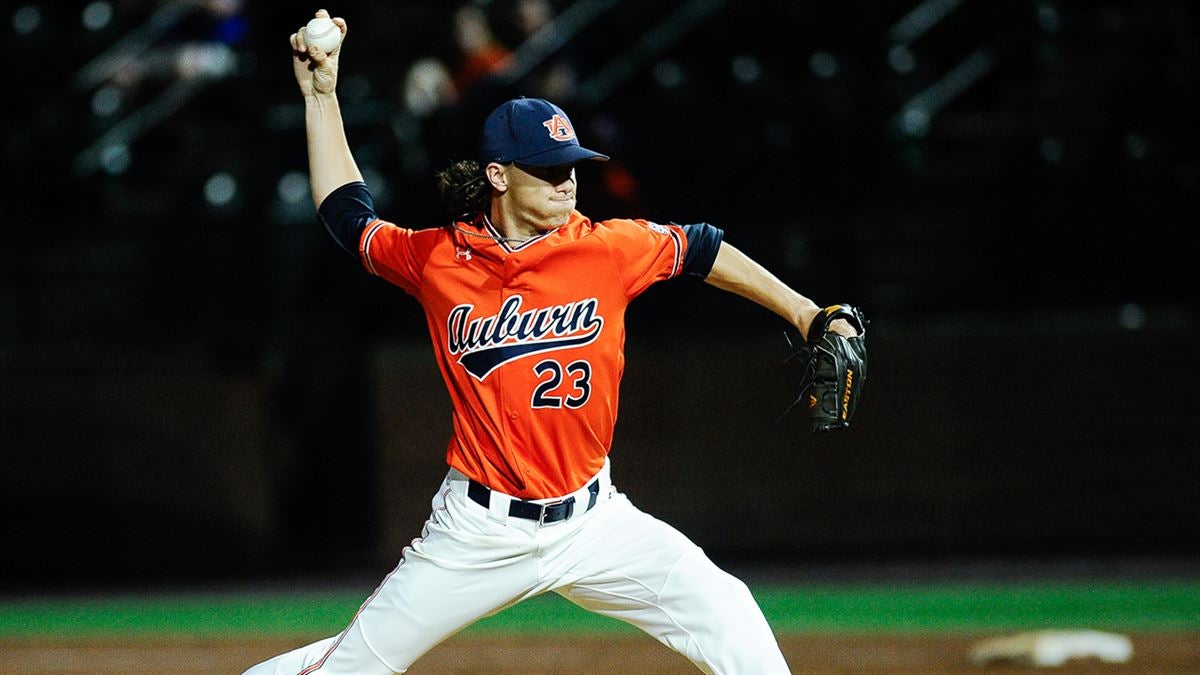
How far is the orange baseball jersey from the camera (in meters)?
4.18

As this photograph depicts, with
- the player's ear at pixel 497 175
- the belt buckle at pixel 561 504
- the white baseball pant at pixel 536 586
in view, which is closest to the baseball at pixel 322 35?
the player's ear at pixel 497 175

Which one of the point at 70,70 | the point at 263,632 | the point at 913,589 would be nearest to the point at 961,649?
the point at 913,589

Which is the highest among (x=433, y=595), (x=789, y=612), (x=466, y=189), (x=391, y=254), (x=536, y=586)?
(x=466, y=189)

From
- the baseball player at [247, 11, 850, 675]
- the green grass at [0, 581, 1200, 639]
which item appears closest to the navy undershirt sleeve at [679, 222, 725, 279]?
the baseball player at [247, 11, 850, 675]

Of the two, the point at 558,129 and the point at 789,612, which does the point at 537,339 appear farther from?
the point at 789,612

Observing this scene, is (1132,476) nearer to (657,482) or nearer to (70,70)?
(657,482)

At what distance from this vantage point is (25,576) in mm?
9133

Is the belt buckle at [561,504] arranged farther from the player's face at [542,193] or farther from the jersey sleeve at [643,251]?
the player's face at [542,193]

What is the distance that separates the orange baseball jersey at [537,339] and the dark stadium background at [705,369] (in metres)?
4.40

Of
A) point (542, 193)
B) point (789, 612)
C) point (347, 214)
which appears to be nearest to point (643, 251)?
point (542, 193)

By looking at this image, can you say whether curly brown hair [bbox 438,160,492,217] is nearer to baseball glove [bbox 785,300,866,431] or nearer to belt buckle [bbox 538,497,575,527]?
belt buckle [bbox 538,497,575,527]

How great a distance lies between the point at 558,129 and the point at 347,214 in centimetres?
76

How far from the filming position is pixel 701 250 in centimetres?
433

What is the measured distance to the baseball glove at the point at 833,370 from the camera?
411cm
